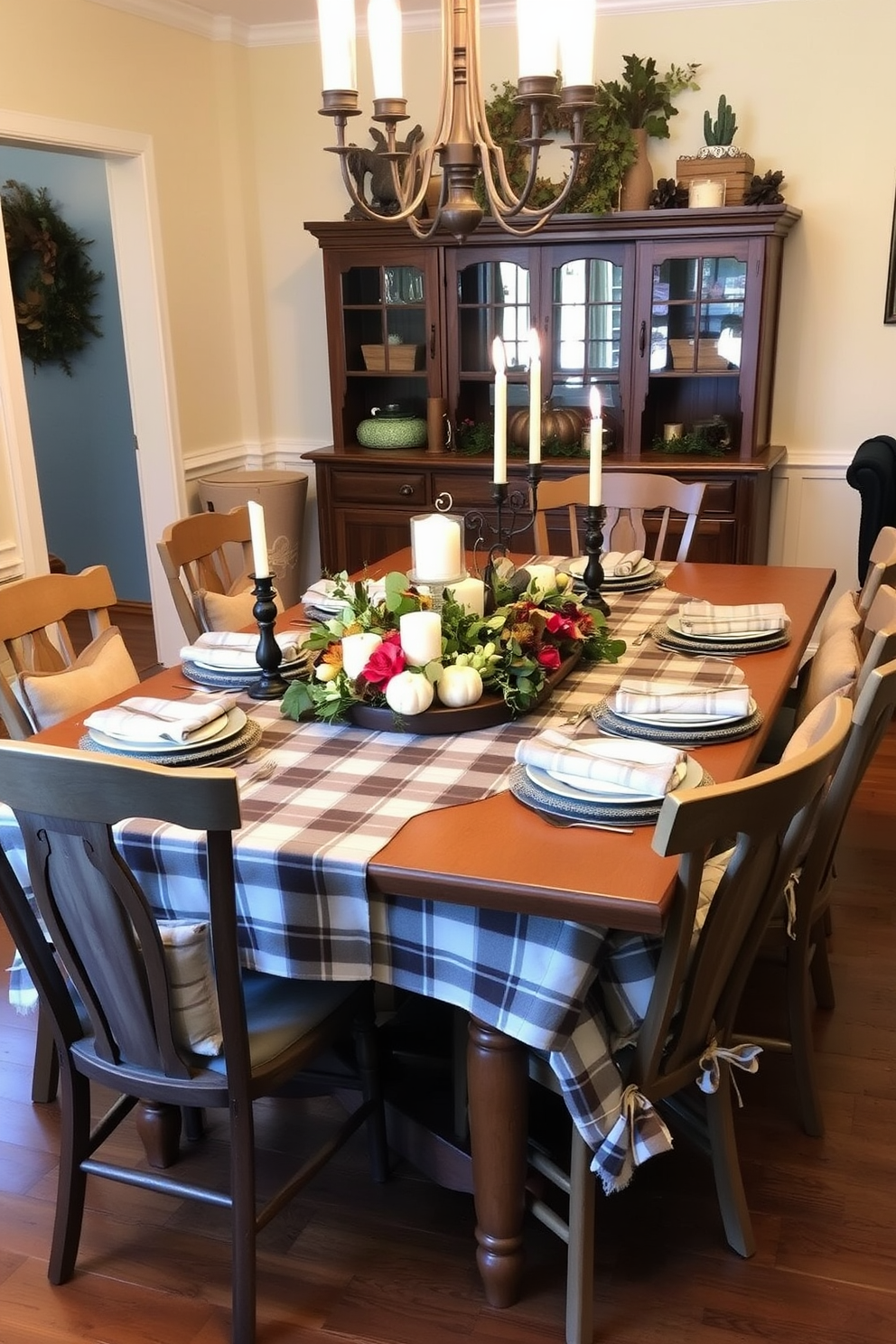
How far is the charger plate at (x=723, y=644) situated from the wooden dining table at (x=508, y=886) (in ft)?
1.39

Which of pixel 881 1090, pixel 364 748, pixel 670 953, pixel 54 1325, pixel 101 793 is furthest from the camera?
pixel 881 1090

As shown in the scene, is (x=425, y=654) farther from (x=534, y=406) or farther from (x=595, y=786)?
(x=534, y=406)

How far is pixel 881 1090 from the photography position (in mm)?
2137

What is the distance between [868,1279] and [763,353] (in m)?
3.10

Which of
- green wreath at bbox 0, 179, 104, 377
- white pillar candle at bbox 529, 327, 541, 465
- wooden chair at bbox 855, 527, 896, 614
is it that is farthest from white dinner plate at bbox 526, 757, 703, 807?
green wreath at bbox 0, 179, 104, 377

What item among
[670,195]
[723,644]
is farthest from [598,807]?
[670,195]

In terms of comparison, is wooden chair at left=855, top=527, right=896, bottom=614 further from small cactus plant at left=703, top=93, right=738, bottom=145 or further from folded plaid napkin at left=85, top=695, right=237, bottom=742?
small cactus plant at left=703, top=93, right=738, bottom=145

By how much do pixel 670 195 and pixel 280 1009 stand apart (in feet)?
11.1

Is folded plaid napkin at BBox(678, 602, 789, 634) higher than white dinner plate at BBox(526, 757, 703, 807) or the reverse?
higher

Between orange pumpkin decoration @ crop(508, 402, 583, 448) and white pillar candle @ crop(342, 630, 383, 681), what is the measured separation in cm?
248

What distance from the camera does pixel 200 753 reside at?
1.77 m

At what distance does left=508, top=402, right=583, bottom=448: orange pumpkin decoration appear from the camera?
4.25 metres

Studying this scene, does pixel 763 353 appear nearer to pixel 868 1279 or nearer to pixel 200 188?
pixel 200 188

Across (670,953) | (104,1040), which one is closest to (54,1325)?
(104,1040)
